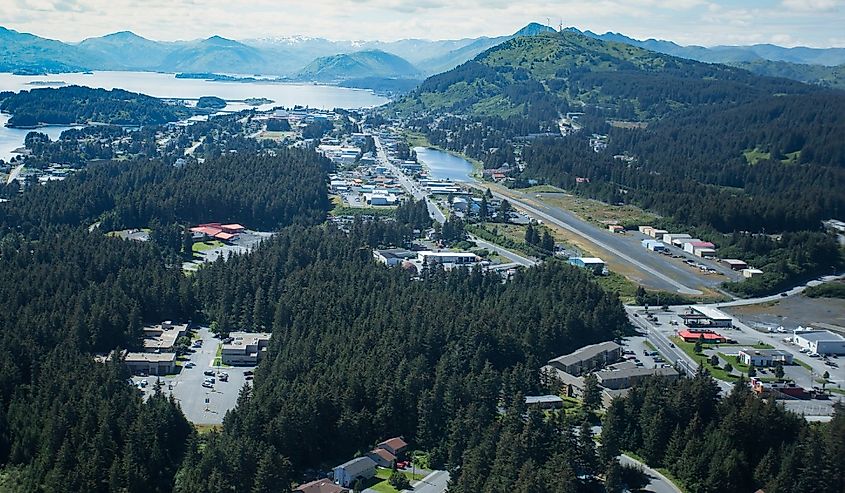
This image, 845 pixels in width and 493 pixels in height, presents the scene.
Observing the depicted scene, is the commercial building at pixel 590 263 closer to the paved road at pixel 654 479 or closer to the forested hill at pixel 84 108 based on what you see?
the paved road at pixel 654 479

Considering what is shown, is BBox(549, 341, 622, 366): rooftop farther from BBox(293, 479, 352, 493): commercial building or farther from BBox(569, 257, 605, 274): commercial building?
BBox(569, 257, 605, 274): commercial building

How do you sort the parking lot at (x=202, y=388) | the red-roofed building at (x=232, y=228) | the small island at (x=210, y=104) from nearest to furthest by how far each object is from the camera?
the parking lot at (x=202, y=388) < the red-roofed building at (x=232, y=228) < the small island at (x=210, y=104)

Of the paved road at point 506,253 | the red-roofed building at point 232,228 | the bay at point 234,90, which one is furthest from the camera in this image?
the bay at point 234,90

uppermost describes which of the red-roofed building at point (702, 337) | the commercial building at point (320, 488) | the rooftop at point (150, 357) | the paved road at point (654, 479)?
the red-roofed building at point (702, 337)

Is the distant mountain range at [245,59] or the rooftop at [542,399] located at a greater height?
the distant mountain range at [245,59]

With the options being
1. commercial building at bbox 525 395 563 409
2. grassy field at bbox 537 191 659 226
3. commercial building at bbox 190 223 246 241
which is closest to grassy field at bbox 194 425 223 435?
commercial building at bbox 525 395 563 409

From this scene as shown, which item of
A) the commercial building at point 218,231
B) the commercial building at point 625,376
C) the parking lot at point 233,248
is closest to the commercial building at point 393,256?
the parking lot at point 233,248

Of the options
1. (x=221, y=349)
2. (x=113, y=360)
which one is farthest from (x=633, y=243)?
(x=113, y=360)
